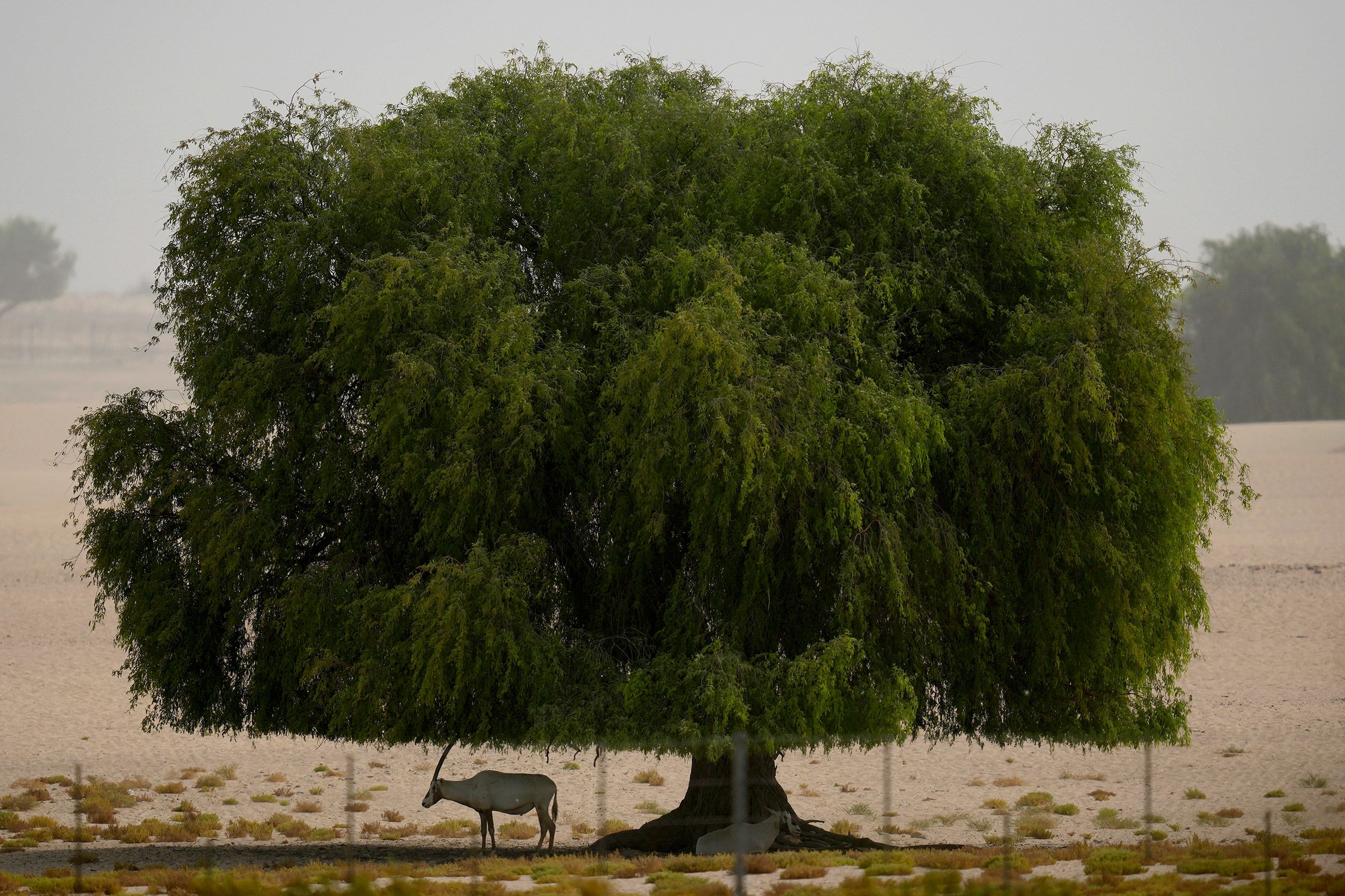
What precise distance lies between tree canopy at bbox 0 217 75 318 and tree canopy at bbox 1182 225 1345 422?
386ft

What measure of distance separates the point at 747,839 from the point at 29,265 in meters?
154

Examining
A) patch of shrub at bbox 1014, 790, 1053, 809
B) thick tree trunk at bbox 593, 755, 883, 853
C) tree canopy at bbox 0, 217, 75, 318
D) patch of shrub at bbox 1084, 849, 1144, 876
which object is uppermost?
A: tree canopy at bbox 0, 217, 75, 318

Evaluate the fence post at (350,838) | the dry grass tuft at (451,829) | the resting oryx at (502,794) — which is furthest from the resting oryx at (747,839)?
the dry grass tuft at (451,829)

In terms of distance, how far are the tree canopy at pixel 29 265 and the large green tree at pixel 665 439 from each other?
142 m

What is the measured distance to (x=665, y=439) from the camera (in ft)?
51.3

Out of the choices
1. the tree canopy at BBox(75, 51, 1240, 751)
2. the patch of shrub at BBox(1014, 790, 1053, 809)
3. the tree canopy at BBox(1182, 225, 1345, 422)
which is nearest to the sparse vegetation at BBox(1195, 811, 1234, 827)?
the patch of shrub at BBox(1014, 790, 1053, 809)

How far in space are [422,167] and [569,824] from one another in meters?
14.0

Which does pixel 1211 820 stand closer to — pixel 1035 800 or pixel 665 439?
pixel 1035 800

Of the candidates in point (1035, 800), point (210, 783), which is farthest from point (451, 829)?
point (1035, 800)

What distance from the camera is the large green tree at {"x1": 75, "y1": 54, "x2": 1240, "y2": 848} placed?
16.0m

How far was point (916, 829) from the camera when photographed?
2589cm

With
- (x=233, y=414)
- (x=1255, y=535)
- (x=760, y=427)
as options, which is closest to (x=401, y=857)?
(x=233, y=414)

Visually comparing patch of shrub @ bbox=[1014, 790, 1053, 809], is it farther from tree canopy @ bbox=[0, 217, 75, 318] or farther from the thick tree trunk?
tree canopy @ bbox=[0, 217, 75, 318]

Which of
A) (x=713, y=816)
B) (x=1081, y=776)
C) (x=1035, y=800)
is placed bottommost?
(x=1081, y=776)
